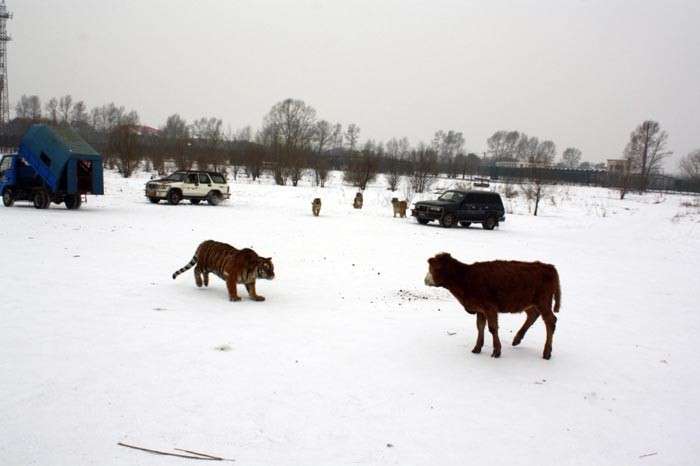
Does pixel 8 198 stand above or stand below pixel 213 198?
below

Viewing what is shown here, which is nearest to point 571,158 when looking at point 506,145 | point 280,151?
point 506,145

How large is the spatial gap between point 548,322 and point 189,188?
951 inches

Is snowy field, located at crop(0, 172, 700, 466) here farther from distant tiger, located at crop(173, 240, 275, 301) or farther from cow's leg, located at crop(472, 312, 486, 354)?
distant tiger, located at crop(173, 240, 275, 301)

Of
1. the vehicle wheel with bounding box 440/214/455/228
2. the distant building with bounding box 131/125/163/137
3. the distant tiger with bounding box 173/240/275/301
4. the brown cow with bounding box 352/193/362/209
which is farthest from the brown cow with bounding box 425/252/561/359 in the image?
the distant building with bounding box 131/125/163/137

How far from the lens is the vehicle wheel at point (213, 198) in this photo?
27.6 m

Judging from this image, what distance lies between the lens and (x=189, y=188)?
27016 mm

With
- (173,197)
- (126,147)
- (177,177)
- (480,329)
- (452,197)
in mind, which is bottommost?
(480,329)

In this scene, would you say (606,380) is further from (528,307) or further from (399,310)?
(399,310)

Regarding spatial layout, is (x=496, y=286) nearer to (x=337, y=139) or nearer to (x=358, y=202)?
(x=358, y=202)

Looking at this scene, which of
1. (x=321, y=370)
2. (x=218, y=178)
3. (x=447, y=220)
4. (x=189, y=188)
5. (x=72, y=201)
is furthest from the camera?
(x=218, y=178)

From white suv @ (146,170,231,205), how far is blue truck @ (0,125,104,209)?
15.7ft

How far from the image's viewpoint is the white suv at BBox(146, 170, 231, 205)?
1034 inches

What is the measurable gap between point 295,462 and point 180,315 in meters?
4.05

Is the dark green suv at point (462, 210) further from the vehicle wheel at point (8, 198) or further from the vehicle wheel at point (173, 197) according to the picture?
the vehicle wheel at point (8, 198)
